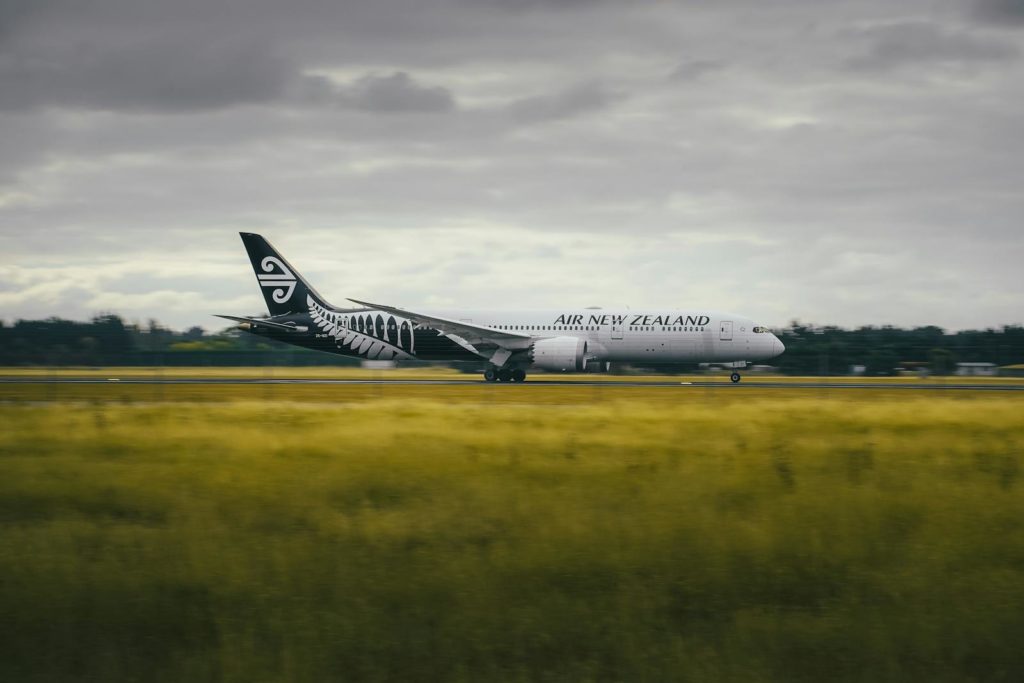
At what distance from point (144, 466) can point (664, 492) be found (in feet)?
26.1

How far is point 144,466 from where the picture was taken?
15539mm

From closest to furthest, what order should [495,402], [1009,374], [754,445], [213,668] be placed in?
1. [213,668]
2. [754,445]
3. [495,402]
4. [1009,374]

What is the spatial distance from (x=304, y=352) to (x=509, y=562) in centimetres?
5858

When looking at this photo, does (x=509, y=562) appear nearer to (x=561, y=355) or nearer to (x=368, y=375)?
(x=561, y=355)

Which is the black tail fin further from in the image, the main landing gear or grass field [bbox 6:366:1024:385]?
the main landing gear

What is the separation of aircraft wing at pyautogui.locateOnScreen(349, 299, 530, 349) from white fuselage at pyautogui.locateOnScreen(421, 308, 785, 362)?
655 millimetres

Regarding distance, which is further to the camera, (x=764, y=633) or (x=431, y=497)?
(x=431, y=497)

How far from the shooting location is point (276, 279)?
54.7m

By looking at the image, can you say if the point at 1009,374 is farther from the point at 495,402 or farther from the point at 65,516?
the point at 65,516

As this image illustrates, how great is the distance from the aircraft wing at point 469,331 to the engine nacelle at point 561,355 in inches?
60.6

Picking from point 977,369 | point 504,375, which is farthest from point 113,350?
point 977,369

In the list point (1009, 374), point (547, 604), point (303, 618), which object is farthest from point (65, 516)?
point (1009, 374)

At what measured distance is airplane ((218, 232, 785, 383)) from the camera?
162 feet

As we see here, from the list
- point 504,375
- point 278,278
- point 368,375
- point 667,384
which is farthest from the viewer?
point 368,375
